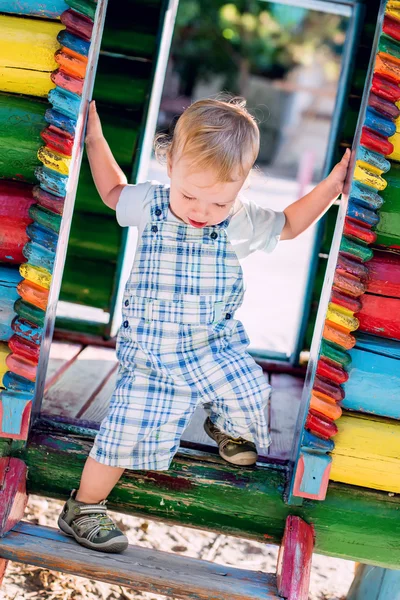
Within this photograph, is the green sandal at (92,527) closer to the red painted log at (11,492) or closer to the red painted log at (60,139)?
the red painted log at (11,492)

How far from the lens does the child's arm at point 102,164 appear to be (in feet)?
8.58

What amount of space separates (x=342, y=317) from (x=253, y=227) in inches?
18.4

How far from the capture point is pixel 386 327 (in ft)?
8.29

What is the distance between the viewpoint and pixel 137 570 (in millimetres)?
2385

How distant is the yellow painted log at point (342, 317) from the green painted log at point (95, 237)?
1.97 m

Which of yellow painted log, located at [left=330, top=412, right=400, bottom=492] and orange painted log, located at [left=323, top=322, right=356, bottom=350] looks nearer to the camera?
orange painted log, located at [left=323, top=322, right=356, bottom=350]

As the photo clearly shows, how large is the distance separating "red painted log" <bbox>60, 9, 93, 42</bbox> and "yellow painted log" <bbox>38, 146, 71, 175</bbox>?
362 millimetres

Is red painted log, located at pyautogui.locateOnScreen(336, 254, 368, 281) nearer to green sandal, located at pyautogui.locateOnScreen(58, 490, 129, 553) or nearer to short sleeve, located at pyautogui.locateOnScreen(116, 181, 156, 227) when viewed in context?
short sleeve, located at pyautogui.locateOnScreen(116, 181, 156, 227)

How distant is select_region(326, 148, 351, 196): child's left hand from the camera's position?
2494 millimetres

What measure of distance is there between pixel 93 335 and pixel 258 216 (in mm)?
1873

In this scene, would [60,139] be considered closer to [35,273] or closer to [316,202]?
[35,273]

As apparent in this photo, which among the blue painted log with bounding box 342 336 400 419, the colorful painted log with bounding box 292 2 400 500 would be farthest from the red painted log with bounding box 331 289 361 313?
the blue painted log with bounding box 342 336 400 419

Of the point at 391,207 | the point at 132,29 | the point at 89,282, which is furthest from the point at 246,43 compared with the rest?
the point at 391,207

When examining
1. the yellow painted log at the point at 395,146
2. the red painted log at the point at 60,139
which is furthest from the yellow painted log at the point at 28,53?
the yellow painted log at the point at 395,146
